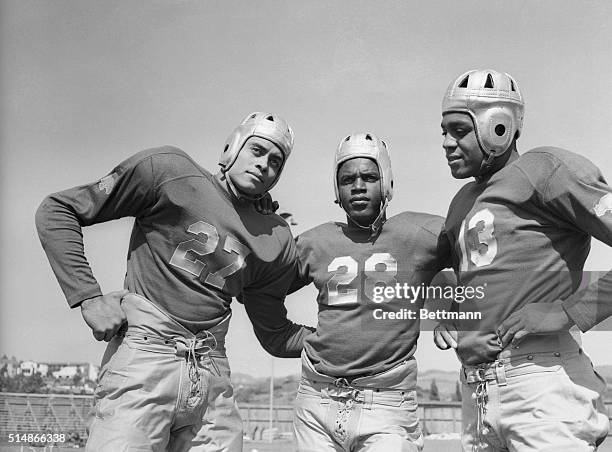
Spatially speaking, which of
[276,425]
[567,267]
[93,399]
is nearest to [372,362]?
[567,267]

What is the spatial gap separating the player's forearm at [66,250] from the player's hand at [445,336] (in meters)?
1.40

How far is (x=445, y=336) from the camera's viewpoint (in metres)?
3.16

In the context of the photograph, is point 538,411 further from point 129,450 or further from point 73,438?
point 73,438

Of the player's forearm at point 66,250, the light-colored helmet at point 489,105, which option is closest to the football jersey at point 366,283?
the light-colored helmet at point 489,105

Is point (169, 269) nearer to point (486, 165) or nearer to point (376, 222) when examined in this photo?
point (376, 222)

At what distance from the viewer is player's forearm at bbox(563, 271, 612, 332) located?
2.62 metres

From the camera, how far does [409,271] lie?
11.0 ft

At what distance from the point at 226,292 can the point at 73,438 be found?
3.64 meters

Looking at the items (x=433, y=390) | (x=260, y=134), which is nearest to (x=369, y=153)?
(x=260, y=134)

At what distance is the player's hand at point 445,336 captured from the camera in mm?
3127

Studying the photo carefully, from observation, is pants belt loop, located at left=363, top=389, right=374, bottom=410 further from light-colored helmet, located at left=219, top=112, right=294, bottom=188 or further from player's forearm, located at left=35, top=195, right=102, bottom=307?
player's forearm, located at left=35, top=195, right=102, bottom=307

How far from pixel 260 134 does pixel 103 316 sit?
39.3 inches

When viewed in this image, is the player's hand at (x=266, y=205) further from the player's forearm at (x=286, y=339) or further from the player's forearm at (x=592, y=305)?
the player's forearm at (x=592, y=305)

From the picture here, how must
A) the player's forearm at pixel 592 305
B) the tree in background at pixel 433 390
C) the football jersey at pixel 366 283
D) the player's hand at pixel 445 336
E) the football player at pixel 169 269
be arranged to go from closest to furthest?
the player's forearm at pixel 592 305
the football player at pixel 169 269
the player's hand at pixel 445 336
the football jersey at pixel 366 283
the tree in background at pixel 433 390
